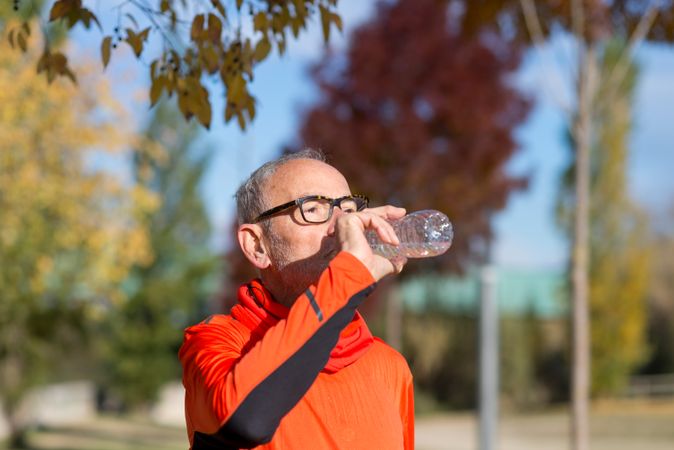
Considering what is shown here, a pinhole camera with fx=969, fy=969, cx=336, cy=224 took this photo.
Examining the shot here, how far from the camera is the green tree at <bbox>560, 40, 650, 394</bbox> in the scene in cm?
2788

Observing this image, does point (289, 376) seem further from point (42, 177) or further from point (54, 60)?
point (42, 177)

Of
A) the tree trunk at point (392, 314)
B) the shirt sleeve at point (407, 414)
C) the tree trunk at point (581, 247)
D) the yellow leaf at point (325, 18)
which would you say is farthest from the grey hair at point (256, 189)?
the tree trunk at point (392, 314)

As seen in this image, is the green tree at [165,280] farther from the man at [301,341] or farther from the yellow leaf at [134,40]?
the man at [301,341]

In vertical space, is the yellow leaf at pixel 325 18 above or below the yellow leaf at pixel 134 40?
above

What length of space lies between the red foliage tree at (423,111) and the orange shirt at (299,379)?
681 inches

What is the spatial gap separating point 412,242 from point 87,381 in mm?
24817

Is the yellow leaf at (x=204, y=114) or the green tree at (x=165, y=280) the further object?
the green tree at (x=165, y=280)

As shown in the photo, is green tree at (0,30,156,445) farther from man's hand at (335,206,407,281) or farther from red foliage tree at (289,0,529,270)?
man's hand at (335,206,407,281)

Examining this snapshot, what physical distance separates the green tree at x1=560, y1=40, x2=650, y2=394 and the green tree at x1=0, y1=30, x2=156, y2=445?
667 inches

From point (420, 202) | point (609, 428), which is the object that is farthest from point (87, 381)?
point (609, 428)

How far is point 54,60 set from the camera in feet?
12.1

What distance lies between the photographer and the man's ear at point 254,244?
6.68 feet

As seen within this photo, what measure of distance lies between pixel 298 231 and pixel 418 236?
24 cm

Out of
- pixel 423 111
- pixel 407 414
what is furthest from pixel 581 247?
pixel 423 111
